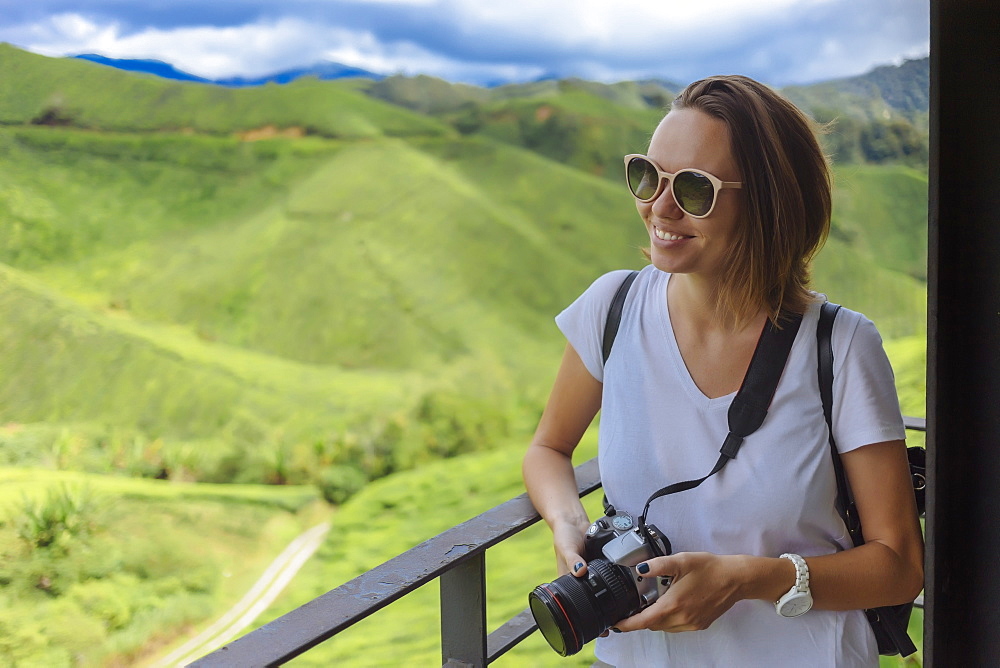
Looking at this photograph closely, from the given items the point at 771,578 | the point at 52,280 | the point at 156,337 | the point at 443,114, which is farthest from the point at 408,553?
the point at 443,114

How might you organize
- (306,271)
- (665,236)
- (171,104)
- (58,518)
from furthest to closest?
(171,104), (306,271), (58,518), (665,236)

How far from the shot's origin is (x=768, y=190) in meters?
0.94

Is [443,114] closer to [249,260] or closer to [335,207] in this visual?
[335,207]

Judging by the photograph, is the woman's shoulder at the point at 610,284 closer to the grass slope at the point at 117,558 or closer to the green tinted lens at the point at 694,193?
the green tinted lens at the point at 694,193

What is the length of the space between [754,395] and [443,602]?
43 centimetres

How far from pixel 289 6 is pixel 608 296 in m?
10.4

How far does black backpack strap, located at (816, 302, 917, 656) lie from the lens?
902 millimetres

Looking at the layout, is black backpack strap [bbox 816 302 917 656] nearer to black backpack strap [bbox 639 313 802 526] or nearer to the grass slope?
black backpack strap [bbox 639 313 802 526]

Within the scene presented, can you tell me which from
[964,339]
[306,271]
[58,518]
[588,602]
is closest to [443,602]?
[588,602]

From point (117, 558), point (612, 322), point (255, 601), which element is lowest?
point (255, 601)

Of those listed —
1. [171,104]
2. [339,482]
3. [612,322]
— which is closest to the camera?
[612,322]

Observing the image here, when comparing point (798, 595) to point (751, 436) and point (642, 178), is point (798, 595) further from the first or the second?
point (642, 178)

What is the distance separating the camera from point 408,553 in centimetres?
94

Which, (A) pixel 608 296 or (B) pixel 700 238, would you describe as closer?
(B) pixel 700 238
